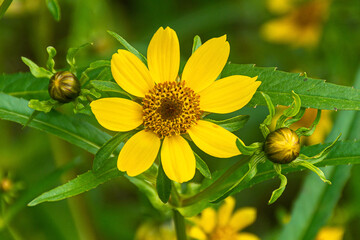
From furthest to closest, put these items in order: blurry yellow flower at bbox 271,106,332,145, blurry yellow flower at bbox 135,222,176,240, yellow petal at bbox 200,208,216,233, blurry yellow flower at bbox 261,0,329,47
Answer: blurry yellow flower at bbox 261,0,329,47, blurry yellow flower at bbox 271,106,332,145, blurry yellow flower at bbox 135,222,176,240, yellow petal at bbox 200,208,216,233

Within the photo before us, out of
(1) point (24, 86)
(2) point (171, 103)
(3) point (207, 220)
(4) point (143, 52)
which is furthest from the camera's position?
(4) point (143, 52)

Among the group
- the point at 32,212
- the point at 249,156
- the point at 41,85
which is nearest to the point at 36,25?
the point at 32,212

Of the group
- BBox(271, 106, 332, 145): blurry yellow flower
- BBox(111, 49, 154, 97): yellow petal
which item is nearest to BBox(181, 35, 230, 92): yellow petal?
BBox(111, 49, 154, 97): yellow petal

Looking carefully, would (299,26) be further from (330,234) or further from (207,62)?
(207,62)

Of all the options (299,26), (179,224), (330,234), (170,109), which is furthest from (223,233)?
(299,26)

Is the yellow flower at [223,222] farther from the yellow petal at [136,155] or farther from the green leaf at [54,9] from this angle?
the green leaf at [54,9]

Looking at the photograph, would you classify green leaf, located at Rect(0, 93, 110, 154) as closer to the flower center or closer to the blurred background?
the blurred background

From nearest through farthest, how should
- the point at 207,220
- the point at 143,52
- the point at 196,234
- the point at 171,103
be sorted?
the point at 171,103 < the point at 196,234 < the point at 207,220 < the point at 143,52
